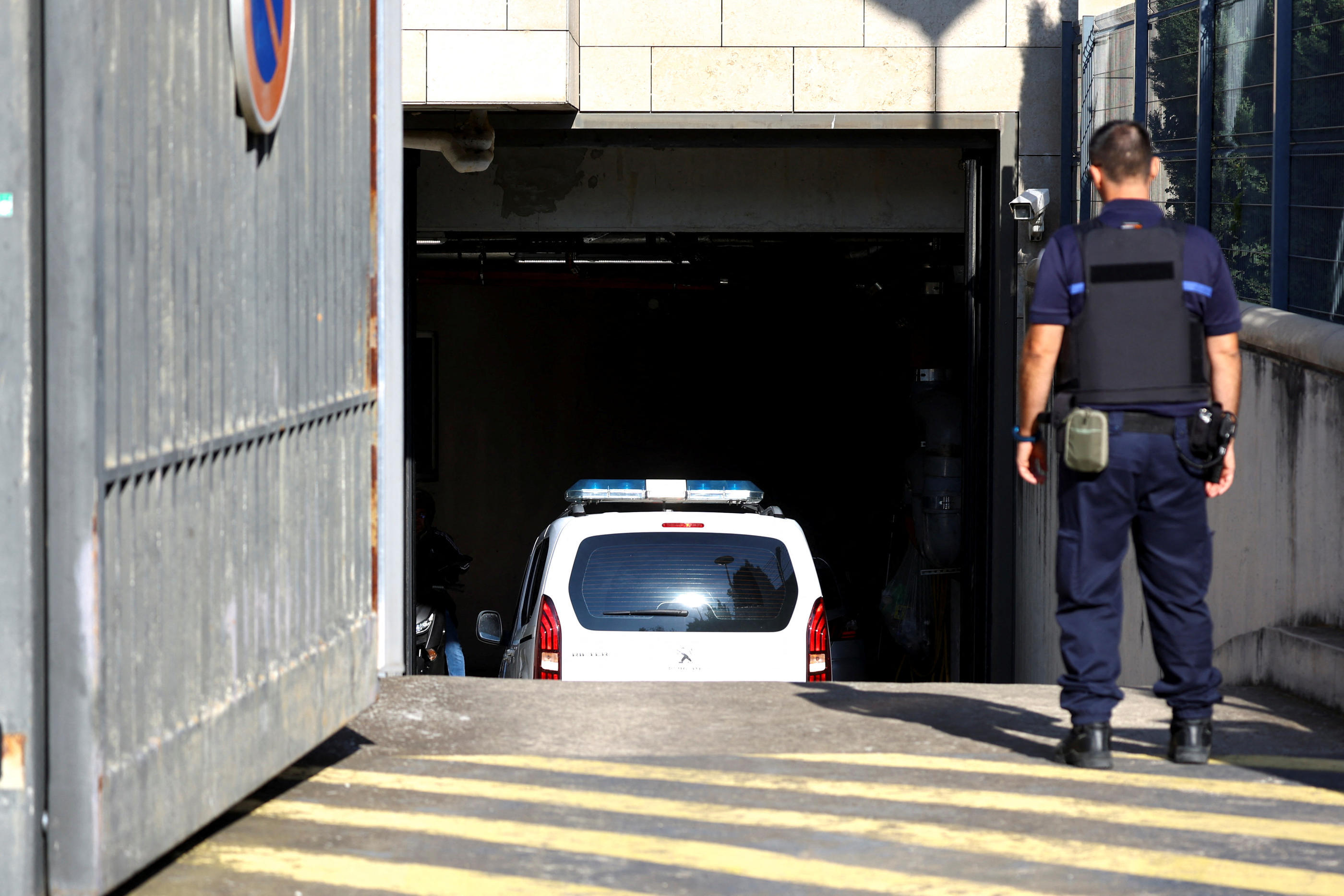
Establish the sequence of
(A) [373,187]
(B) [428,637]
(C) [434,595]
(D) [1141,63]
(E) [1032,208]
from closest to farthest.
A: (A) [373,187]
(D) [1141,63]
(E) [1032,208]
(B) [428,637]
(C) [434,595]

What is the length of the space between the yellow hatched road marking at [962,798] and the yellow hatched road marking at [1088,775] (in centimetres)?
21

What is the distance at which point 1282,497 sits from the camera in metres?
6.37

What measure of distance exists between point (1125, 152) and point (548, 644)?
427 cm

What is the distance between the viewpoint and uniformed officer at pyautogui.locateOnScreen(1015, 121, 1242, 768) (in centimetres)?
453

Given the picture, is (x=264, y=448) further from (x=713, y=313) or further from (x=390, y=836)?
(x=713, y=313)

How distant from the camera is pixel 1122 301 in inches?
179

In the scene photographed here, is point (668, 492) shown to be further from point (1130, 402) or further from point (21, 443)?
point (21, 443)

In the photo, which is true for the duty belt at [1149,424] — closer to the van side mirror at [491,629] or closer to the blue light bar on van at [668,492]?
the blue light bar on van at [668,492]

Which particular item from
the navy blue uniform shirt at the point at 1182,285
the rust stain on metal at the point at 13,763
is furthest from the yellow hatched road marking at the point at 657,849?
the navy blue uniform shirt at the point at 1182,285

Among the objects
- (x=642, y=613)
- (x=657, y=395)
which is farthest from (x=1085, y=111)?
(x=657, y=395)

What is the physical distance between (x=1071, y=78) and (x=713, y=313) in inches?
491

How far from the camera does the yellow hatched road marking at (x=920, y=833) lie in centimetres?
376

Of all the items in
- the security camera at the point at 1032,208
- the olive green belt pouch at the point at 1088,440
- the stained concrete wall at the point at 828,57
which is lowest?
the olive green belt pouch at the point at 1088,440

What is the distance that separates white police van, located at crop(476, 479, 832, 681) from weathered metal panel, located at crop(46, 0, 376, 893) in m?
3.24
